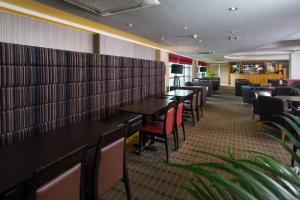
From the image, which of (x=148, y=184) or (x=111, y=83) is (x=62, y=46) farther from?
(x=148, y=184)

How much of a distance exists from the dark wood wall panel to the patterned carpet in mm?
1131

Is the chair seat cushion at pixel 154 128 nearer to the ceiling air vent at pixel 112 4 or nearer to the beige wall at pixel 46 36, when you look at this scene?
the ceiling air vent at pixel 112 4

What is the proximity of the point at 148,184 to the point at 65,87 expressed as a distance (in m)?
1.75

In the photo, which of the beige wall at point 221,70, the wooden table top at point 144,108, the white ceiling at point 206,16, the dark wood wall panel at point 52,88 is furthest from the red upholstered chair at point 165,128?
the beige wall at point 221,70

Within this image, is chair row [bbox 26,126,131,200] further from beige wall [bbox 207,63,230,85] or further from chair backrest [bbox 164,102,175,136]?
beige wall [bbox 207,63,230,85]

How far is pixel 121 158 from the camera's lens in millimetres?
1990

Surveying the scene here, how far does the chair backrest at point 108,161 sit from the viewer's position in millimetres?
1684

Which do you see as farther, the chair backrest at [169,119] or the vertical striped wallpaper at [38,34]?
the chair backrest at [169,119]

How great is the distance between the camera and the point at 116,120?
11.6ft

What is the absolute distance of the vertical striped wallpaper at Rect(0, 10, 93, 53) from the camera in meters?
2.95

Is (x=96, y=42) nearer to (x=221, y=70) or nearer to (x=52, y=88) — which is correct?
(x=52, y=88)

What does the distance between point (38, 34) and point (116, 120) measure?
1.99 metres

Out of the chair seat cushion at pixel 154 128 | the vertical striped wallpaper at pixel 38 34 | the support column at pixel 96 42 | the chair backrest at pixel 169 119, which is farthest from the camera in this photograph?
the support column at pixel 96 42

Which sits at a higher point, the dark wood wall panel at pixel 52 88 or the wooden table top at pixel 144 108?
the dark wood wall panel at pixel 52 88
